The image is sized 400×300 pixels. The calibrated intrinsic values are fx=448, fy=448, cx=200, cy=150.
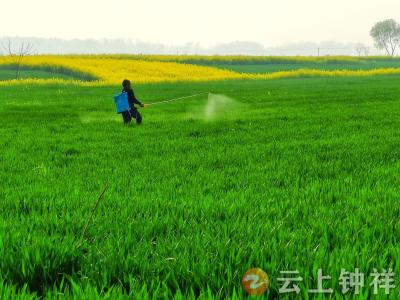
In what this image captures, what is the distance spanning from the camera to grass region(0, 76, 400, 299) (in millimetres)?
2648

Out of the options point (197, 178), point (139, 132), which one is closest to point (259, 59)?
point (139, 132)

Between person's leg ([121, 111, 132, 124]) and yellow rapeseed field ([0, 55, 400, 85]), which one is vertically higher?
yellow rapeseed field ([0, 55, 400, 85])

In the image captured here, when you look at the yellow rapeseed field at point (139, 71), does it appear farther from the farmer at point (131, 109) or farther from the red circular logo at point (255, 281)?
the red circular logo at point (255, 281)

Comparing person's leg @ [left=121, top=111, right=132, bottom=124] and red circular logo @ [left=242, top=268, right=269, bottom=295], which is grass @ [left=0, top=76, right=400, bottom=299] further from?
person's leg @ [left=121, top=111, right=132, bottom=124]

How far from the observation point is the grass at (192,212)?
265 cm

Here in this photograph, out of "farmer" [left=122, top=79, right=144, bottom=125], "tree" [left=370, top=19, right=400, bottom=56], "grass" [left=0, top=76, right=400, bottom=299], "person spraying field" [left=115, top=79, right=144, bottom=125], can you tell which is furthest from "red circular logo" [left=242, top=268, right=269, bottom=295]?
"tree" [left=370, top=19, right=400, bottom=56]

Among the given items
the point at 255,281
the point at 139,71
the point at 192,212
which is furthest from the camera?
the point at 139,71

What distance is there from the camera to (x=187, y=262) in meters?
2.72

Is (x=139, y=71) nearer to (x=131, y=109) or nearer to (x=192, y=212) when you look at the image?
(x=131, y=109)

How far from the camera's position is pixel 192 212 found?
4.12m

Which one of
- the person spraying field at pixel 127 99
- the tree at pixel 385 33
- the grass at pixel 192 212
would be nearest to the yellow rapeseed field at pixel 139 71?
the person spraying field at pixel 127 99

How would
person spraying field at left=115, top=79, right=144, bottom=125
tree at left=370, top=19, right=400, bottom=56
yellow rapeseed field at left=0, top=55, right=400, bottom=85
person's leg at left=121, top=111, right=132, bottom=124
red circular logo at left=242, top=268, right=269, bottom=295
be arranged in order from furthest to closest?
tree at left=370, top=19, right=400, bottom=56, yellow rapeseed field at left=0, top=55, right=400, bottom=85, person's leg at left=121, top=111, right=132, bottom=124, person spraying field at left=115, top=79, right=144, bottom=125, red circular logo at left=242, top=268, right=269, bottom=295

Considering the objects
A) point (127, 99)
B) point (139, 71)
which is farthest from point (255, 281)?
point (139, 71)

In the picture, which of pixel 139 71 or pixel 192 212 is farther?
pixel 139 71
